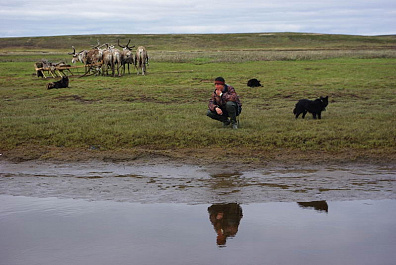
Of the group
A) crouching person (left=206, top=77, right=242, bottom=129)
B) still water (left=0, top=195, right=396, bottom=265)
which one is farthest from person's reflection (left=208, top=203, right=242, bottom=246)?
crouching person (left=206, top=77, right=242, bottom=129)

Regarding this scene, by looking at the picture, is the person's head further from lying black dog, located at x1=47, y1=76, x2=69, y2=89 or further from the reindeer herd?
the reindeer herd

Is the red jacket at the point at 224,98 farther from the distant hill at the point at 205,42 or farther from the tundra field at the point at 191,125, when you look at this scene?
the distant hill at the point at 205,42

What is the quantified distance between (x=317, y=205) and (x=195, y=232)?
1.87 m

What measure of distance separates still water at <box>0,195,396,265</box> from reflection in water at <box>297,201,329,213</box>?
0.5 inches

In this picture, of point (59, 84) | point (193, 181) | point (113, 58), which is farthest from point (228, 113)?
point (113, 58)

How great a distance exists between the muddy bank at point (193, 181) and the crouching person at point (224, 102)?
2608mm

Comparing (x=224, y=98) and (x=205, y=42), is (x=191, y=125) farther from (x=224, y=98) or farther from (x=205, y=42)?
(x=205, y=42)

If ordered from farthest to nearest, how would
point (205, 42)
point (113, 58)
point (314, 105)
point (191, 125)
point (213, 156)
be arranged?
point (205, 42) → point (113, 58) → point (314, 105) → point (191, 125) → point (213, 156)

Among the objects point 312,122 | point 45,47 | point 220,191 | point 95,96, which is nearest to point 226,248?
point 220,191

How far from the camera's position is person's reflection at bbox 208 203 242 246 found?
5505 mm

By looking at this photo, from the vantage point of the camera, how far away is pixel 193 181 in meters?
7.97

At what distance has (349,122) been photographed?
12531 mm

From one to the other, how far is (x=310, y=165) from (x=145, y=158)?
Answer: 125 inches

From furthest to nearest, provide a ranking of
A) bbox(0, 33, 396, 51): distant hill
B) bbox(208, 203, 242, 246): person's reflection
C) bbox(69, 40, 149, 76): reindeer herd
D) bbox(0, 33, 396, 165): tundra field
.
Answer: bbox(0, 33, 396, 51): distant hill, bbox(69, 40, 149, 76): reindeer herd, bbox(0, 33, 396, 165): tundra field, bbox(208, 203, 242, 246): person's reflection
